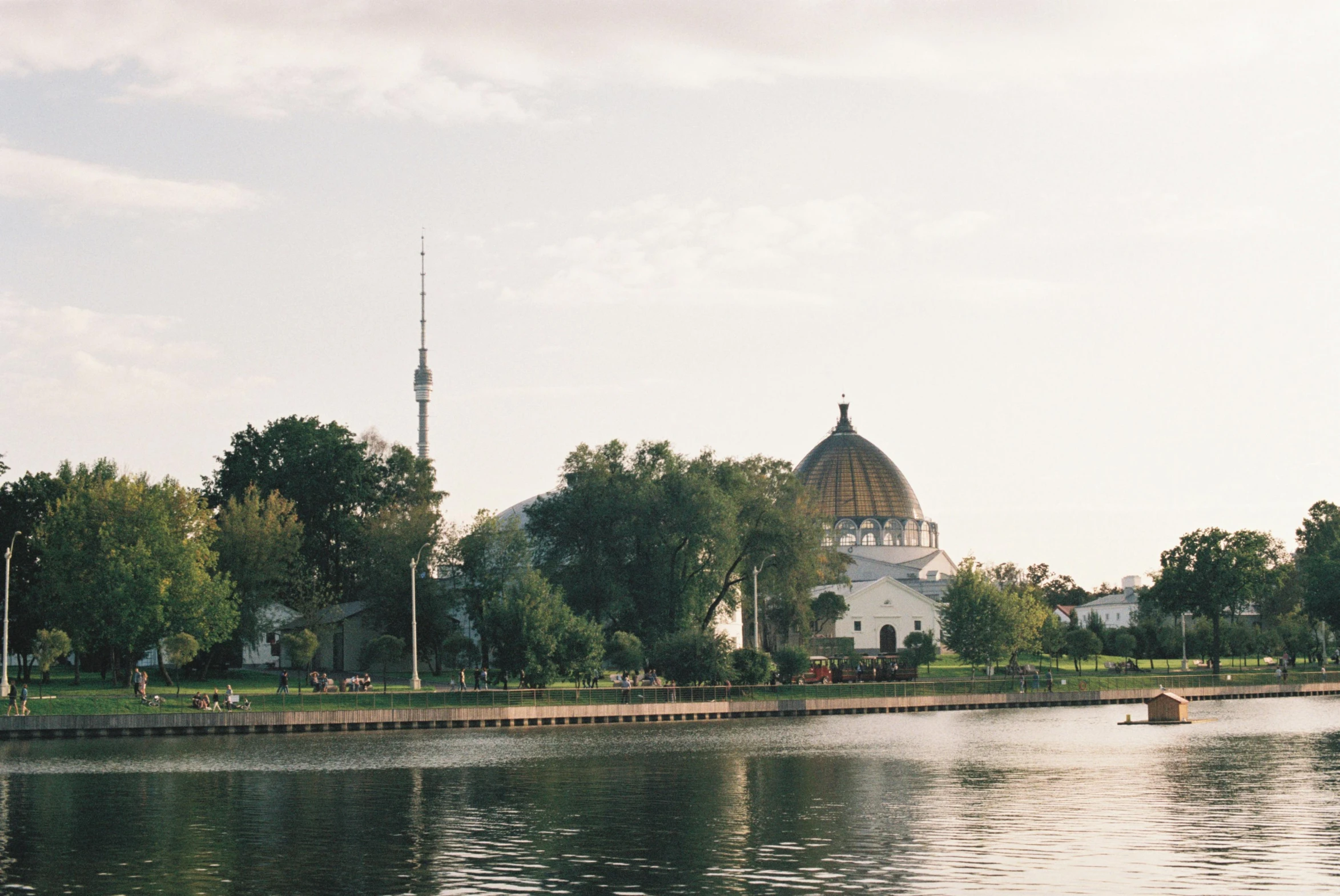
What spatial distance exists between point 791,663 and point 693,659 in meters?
10.8

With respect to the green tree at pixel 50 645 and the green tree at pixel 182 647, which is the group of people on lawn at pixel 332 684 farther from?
the green tree at pixel 50 645

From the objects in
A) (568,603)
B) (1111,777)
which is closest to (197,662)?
(568,603)

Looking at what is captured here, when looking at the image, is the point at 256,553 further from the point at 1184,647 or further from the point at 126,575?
the point at 1184,647

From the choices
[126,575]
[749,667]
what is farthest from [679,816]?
[749,667]

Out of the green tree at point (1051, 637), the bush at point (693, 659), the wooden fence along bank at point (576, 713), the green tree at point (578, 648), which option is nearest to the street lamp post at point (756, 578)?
the wooden fence along bank at point (576, 713)

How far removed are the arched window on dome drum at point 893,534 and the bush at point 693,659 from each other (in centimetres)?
10968

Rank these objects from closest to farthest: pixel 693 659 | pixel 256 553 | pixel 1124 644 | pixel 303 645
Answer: pixel 693 659 → pixel 303 645 → pixel 256 553 → pixel 1124 644

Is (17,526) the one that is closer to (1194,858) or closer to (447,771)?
(447,771)

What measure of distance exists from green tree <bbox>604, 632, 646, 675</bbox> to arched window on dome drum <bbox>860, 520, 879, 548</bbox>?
107552 millimetres

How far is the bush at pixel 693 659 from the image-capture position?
3312 inches

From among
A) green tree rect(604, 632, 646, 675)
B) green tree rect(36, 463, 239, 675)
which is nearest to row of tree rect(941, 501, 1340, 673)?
green tree rect(604, 632, 646, 675)

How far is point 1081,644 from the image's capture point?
11044cm

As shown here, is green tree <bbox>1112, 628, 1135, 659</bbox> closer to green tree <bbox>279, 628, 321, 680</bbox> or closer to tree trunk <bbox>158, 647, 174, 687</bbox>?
green tree <bbox>279, 628, 321, 680</bbox>

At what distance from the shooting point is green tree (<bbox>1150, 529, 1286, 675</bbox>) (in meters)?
117
